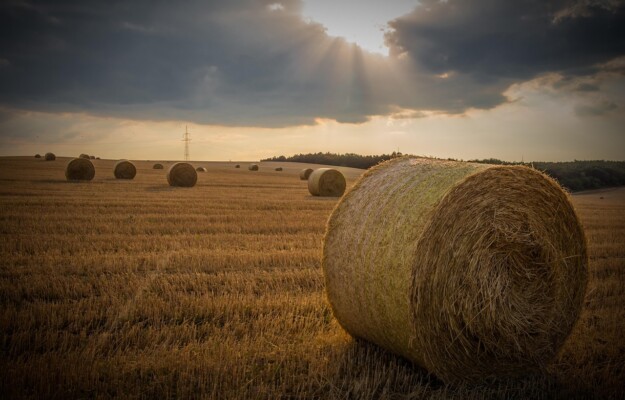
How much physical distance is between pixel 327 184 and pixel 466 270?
57.2ft

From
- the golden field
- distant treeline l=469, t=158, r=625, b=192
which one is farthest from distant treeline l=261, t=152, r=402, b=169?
the golden field

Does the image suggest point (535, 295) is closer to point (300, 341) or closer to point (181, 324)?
point (300, 341)

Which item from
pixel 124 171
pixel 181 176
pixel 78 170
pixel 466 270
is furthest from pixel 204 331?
pixel 124 171

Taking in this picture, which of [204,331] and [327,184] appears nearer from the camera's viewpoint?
[204,331]

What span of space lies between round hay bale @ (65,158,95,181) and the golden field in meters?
18.1

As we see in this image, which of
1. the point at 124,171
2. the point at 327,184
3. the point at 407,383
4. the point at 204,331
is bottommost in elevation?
the point at 407,383

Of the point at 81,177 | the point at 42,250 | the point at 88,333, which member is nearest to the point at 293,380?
the point at 88,333

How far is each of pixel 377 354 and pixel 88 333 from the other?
3.09 m

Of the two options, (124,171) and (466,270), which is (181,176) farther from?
(466,270)

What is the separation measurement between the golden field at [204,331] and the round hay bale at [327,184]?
470 inches

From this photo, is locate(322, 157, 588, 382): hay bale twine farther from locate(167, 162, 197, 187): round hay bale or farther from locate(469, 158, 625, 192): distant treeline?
locate(469, 158, 625, 192): distant treeline

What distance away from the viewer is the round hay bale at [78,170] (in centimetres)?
2550

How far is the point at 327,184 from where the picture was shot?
2144 centimetres

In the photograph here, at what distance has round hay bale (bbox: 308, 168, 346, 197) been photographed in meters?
21.3
